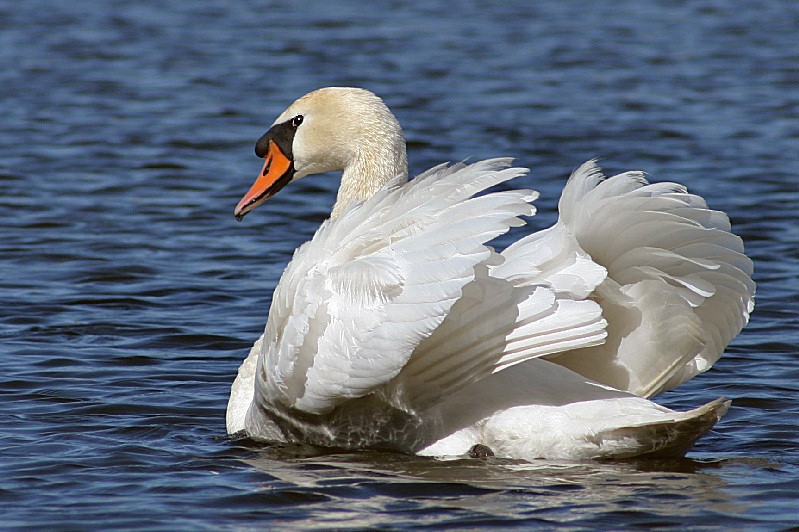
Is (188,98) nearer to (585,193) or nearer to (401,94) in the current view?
(401,94)

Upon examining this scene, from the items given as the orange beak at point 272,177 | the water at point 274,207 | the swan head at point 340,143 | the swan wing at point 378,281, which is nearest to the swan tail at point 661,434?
the water at point 274,207

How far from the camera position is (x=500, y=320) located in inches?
208

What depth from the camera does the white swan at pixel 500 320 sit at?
5.20m

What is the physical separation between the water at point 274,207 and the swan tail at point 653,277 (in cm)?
47

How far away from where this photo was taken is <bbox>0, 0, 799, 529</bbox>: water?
5.47m

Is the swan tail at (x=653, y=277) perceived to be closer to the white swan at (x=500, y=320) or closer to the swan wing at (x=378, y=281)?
the white swan at (x=500, y=320)

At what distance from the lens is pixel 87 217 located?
1086 centimetres

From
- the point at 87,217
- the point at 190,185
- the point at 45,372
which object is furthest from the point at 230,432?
the point at 190,185

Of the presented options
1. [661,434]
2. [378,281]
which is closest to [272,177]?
[378,281]

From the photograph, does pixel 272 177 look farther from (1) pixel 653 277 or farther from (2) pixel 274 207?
(2) pixel 274 207

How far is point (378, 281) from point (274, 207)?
6.60 metres

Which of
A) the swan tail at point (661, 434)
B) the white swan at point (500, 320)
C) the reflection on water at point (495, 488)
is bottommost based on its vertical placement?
the reflection on water at point (495, 488)

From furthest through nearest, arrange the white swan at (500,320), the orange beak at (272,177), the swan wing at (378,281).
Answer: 1. the orange beak at (272,177)
2. the white swan at (500,320)
3. the swan wing at (378,281)

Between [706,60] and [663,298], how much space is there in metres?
11.9
